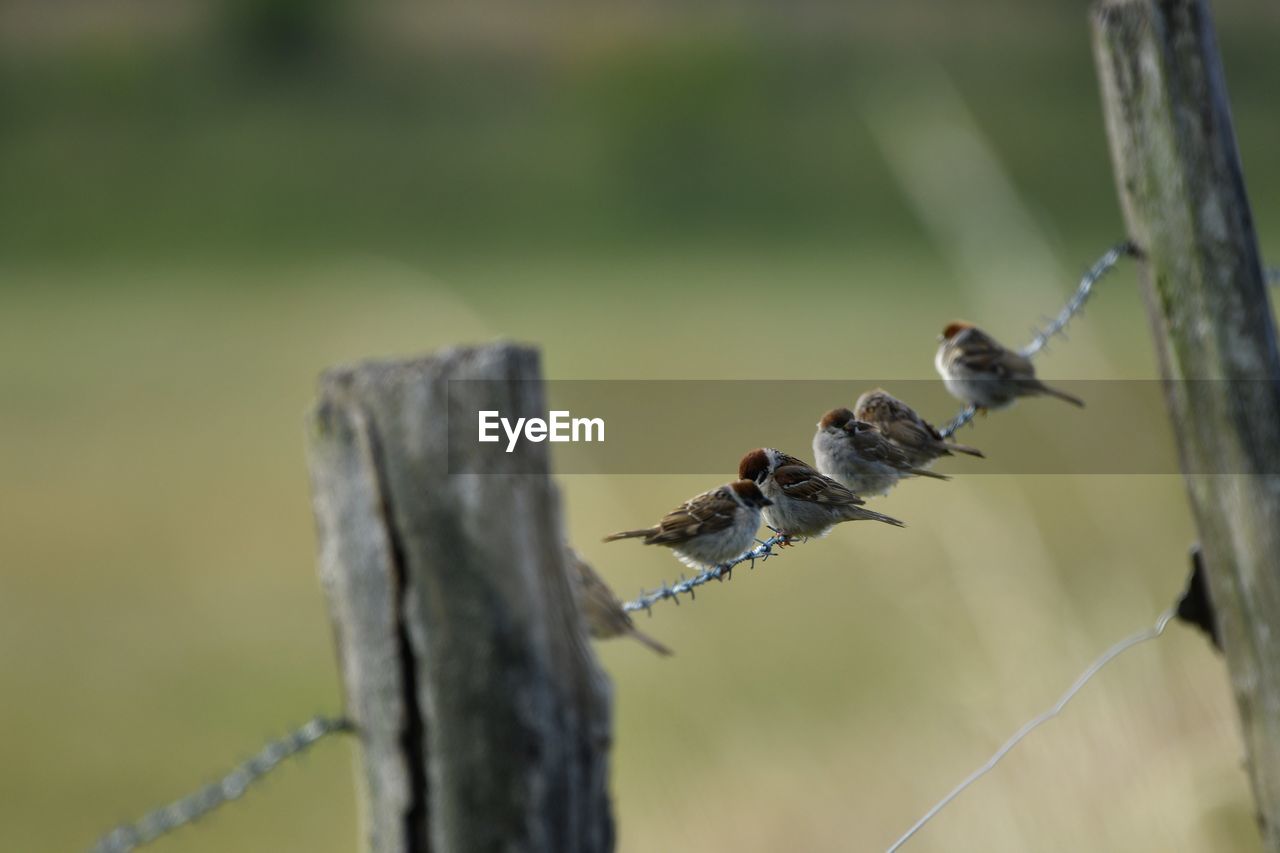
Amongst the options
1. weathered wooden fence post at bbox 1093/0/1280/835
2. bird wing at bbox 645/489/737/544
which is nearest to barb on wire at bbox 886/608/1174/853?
weathered wooden fence post at bbox 1093/0/1280/835

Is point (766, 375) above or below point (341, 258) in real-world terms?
below

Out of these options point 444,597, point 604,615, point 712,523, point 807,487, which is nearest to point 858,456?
point 807,487

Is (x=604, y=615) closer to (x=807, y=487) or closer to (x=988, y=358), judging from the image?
(x=807, y=487)

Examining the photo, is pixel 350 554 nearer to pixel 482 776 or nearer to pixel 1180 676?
pixel 482 776

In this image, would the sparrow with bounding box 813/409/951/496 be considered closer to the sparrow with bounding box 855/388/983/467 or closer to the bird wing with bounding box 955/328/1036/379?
the sparrow with bounding box 855/388/983/467

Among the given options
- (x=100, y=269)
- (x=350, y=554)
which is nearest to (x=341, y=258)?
(x=100, y=269)

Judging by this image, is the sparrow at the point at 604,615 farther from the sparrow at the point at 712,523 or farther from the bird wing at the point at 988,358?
the bird wing at the point at 988,358
